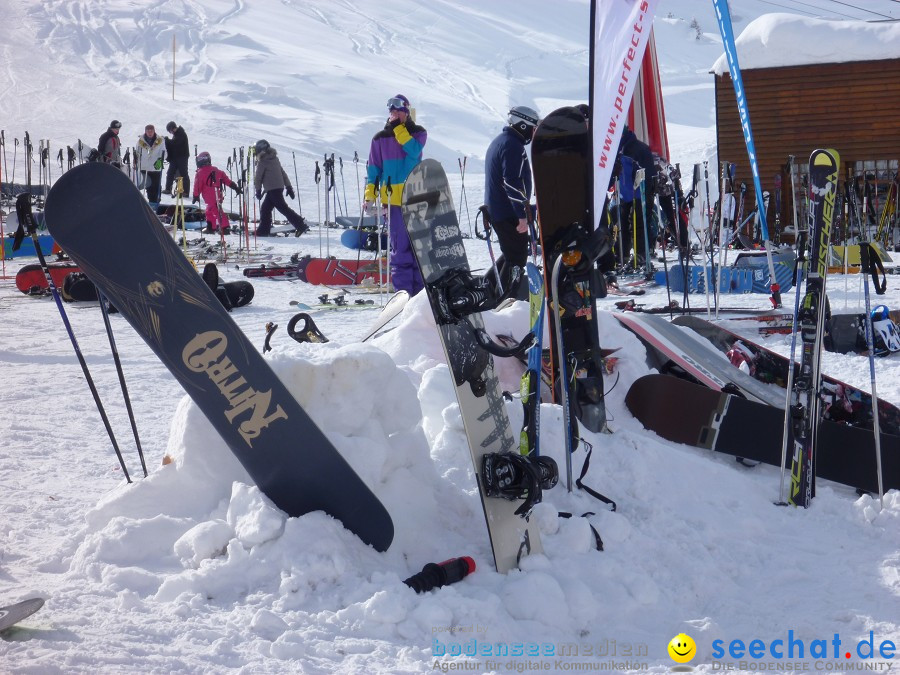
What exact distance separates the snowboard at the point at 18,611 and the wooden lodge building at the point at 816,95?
1564 cm

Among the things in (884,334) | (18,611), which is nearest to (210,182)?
(884,334)

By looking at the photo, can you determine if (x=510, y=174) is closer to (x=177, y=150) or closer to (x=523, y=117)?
(x=523, y=117)

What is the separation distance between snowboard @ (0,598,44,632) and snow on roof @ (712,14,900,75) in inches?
626

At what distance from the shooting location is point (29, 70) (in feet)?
A: 119

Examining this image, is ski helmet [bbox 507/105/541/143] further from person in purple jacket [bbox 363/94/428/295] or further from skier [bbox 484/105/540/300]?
person in purple jacket [bbox 363/94/428/295]

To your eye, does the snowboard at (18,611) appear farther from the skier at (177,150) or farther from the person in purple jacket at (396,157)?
the skier at (177,150)

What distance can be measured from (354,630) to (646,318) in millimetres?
3480

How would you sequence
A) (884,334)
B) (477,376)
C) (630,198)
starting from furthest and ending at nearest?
1. (630,198)
2. (884,334)
3. (477,376)

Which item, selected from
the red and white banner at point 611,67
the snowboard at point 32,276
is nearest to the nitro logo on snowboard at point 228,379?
the red and white banner at point 611,67

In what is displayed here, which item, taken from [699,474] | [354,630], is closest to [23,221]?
[354,630]

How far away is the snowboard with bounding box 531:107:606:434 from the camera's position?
425 centimetres

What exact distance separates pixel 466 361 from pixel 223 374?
0.89 meters

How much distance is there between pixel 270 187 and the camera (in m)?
15.3

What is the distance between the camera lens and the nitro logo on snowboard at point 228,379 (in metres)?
3.15
